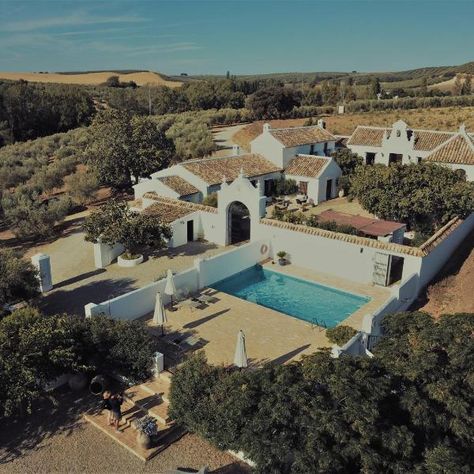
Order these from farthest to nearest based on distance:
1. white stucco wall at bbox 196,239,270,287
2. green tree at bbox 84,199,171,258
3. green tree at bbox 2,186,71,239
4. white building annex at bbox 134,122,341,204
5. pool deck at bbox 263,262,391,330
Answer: white building annex at bbox 134,122,341,204
green tree at bbox 2,186,71,239
green tree at bbox 84,199,171,258
white stucco wall at bbox 196,239,270,287
pool deck at bbox 263,262,391,330

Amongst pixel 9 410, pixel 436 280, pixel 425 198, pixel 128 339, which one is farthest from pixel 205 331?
pixel 425 198

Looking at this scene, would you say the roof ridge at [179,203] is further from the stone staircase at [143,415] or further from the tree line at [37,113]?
the tree line at [37,113]

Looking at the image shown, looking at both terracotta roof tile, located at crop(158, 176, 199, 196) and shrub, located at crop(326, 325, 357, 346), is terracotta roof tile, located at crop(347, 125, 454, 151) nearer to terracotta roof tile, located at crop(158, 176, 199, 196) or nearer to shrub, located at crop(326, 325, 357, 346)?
terracotta roof tile, located at crop(158, 176, 199, 196)

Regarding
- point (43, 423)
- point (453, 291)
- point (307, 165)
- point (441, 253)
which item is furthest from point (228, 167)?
point (43, 423)

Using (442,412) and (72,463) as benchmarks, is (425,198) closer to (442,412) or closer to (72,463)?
(442,412)

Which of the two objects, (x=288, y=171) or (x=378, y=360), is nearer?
(x=378, y=360)

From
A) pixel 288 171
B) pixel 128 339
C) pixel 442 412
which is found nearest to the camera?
pixel 442 412

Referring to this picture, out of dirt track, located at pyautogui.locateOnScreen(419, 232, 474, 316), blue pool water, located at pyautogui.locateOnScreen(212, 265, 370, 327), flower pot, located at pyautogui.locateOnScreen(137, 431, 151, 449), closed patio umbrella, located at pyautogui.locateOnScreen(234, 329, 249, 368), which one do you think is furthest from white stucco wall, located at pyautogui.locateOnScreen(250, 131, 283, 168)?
flower pot, located at pyautogui.locateOnScreen(137, 431, 151, 449)
